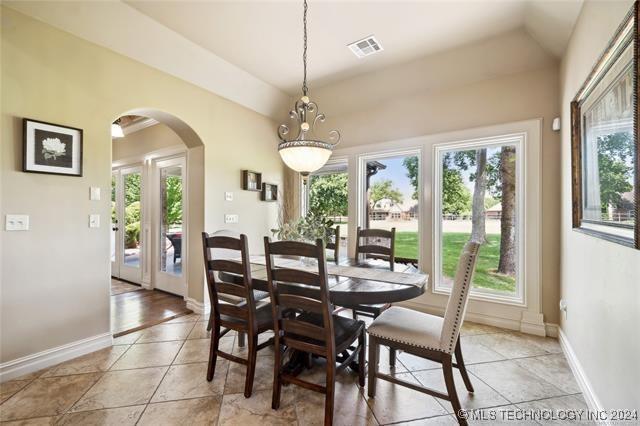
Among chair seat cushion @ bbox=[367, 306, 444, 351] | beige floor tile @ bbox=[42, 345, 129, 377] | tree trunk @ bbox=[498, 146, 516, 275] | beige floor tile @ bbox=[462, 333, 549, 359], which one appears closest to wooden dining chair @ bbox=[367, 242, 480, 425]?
chair seat cushion @ bbox=[367, 306, 444, 351]

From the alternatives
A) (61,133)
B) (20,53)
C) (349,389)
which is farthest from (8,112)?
(349,389)

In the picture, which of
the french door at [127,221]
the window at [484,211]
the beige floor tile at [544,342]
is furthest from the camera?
the french door at [127,221]

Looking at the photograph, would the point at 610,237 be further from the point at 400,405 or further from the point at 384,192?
the point at 384,192

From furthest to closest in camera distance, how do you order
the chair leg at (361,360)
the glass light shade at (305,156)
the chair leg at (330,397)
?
the glass light shade at (305,156)
the chair leg at (361,360)
the chair leg at (330,397)

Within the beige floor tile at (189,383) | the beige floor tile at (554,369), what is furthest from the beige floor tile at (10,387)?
the beige floor tile at (554,369)

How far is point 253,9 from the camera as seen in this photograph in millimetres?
2486

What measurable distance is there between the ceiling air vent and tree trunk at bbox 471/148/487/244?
1.66 metres

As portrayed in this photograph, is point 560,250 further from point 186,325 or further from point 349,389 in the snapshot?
point 186,325

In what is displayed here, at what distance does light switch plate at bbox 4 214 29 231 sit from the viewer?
2.06 m

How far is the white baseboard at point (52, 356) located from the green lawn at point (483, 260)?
3495mm

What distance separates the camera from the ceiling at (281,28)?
7.73 feet

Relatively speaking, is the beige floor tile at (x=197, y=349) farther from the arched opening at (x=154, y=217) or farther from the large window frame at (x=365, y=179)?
the large window frame at (x=365, y=179)

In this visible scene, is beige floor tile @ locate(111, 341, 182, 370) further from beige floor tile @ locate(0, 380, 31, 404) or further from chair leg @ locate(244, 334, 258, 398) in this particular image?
chair leg @ locate(244, 334, 258, 398)

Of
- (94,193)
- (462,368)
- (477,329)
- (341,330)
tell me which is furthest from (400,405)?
(94,193)
